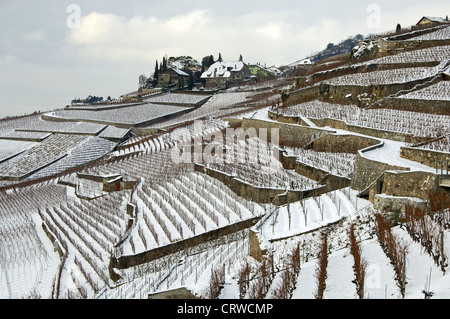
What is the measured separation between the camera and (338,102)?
87.8 ft

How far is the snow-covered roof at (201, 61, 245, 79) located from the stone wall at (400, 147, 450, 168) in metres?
54.2

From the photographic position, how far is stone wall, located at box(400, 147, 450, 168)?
13289 millimetres

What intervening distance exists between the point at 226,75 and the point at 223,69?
2304 millimetres

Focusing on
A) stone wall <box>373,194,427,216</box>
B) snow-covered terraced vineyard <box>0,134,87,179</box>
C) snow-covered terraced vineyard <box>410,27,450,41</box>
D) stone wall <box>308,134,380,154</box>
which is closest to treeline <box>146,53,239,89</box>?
snow-covered terraced vineyard <box>0,134,87,179</box>

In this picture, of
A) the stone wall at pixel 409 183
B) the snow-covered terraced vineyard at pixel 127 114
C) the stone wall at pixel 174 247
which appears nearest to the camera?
the stone wall at pixel 409 183

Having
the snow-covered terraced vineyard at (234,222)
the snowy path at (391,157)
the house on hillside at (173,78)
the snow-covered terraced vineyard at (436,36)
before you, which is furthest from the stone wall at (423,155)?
the house on hillside at (173,78)

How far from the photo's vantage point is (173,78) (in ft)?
229

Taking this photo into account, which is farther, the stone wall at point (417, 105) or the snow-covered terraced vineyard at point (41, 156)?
the snow-covered terraced vineyard at point (41, 156)

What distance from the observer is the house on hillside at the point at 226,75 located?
2633 inches

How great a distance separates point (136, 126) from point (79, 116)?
10.2 meters

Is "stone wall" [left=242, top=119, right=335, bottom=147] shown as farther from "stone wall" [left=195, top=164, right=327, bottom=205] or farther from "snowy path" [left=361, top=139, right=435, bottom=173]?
"stone wall" [left=195, top=164, right=327, bottom=205]

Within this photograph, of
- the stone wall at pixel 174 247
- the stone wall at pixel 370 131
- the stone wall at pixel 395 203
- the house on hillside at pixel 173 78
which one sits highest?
the house on hillside at pixel 173 78

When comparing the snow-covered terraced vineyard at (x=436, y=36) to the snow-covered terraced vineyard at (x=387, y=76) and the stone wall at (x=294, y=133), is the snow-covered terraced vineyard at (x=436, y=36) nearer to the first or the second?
the snow-covered terraced vineyard at (x=387, y=76)
